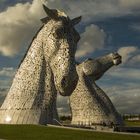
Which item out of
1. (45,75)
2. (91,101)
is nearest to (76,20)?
(45,75)

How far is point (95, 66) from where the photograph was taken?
3756 cm

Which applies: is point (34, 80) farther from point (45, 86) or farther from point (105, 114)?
point (105, 114)

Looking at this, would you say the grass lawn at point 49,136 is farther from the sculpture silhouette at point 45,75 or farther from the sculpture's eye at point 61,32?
the sculpture's eye at point 61,32

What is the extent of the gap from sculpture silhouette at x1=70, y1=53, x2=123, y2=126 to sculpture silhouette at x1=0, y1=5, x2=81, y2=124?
290 inches

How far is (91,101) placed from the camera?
116 ft

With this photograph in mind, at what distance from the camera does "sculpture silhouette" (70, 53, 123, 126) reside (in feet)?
115

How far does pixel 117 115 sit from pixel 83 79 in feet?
13.8

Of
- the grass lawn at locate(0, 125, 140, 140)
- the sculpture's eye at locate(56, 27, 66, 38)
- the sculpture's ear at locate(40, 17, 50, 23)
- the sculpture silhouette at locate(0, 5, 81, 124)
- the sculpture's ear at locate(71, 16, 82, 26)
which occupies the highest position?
the sculpture's ear at locate(71, 16, 82, 26)

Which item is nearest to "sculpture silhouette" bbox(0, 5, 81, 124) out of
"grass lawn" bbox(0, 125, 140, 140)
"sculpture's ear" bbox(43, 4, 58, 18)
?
"sculpture's ear" bbox(43, 4, 58, 18)

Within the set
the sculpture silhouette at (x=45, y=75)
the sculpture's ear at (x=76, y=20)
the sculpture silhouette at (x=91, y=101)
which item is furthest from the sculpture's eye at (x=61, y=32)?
the sculpture silhouette at (x=91, y=101)

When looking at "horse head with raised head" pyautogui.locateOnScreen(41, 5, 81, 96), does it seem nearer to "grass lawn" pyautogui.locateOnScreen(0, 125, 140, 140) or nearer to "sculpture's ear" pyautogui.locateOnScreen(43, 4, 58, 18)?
"sculpture's ear" pyautogui.locateOnScreen(43, 4, 58, 18)

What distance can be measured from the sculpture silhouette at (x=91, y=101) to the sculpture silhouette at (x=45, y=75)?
7362 mm

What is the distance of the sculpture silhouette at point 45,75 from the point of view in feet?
86.7

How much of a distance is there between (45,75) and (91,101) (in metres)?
8.57
